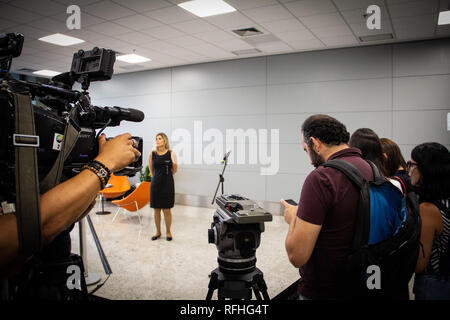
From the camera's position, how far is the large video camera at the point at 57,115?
699 mm

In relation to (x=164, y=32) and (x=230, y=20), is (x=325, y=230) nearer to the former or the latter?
(x=230, y=20)

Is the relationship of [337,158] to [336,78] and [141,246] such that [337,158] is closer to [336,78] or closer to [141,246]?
[141,246]

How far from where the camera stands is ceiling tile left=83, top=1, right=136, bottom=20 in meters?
3.98

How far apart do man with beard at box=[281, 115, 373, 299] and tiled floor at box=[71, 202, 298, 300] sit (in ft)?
5.53

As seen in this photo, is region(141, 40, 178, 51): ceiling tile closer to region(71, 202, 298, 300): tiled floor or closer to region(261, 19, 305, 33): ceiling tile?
region(261, 19, 305, 33): ceiling tile

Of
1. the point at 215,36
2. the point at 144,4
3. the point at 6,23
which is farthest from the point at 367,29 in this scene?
the point at 6,23

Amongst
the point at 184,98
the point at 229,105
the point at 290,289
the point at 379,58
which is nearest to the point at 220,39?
the point at 229,105

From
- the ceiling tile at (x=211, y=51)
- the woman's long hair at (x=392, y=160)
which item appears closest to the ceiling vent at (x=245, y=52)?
the ceiling tile at (x=211, y=51)

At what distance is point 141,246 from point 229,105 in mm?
3744

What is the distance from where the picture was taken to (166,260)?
12.0 feet

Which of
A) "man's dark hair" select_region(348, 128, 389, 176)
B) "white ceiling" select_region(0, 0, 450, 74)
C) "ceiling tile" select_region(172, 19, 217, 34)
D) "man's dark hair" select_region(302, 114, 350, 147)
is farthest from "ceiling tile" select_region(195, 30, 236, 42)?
"man's dark hair" select_region(302, 114, 350, 147)

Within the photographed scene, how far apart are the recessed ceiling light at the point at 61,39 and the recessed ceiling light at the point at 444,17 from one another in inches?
228

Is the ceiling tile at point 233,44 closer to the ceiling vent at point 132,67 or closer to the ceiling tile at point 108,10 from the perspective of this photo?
the ceiling tile at point 108,10

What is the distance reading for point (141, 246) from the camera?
4168mm
